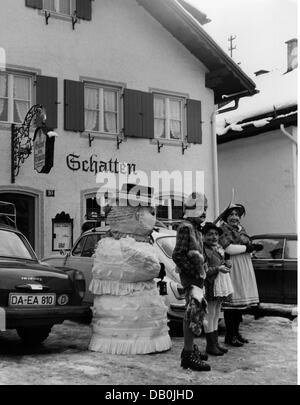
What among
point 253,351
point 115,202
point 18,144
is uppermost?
point 18,144

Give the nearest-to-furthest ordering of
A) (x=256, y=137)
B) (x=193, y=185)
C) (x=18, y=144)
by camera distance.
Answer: (x=18, y=144) < (x=193, y=185) < (x=256, y=137)

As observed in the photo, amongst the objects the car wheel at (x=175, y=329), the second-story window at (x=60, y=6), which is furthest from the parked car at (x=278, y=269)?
the second-story window at (x=60, y=6)

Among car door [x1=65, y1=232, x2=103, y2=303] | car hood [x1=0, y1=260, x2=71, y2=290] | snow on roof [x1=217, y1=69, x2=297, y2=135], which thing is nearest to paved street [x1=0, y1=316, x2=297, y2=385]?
car hood [x1=0, y1=260, x2=71, y2=290]

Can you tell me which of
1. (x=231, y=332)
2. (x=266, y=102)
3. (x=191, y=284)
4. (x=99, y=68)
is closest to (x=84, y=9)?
(x=99, y=68)

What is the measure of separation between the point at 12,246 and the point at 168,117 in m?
8.30

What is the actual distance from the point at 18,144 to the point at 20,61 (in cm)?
184

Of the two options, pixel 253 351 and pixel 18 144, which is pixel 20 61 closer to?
pixel 18 144

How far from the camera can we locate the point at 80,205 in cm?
1283

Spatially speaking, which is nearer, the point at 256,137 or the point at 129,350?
the point at 129,350

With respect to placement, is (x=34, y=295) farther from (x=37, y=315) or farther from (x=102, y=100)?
(x=102, y=100)

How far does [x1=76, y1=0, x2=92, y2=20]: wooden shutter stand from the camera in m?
13.1
